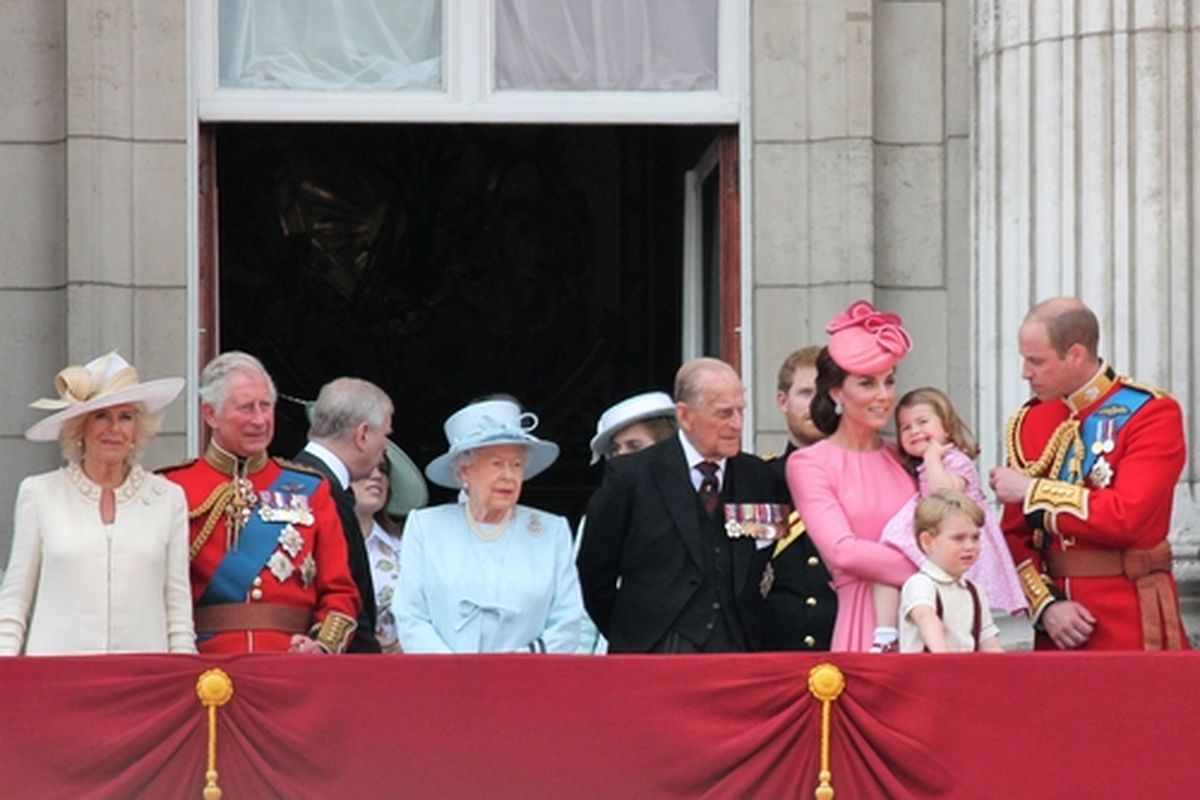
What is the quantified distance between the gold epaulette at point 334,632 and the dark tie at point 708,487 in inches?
44.9

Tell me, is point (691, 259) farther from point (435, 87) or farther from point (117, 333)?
point (117, 333)

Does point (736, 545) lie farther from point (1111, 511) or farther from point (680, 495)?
point (1111, 511)

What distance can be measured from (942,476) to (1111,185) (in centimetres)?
245

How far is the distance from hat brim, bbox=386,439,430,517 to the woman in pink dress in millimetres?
2156

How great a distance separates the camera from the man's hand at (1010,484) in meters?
9.64

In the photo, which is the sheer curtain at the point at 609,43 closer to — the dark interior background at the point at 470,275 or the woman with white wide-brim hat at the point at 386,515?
the woman with white wide-brim hat at the point at 386,515

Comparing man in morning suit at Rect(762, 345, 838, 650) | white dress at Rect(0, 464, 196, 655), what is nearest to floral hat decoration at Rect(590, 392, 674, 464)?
man in morning suit at Rect(762, 345, 838, 650)

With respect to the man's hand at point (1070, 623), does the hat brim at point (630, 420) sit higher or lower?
higher

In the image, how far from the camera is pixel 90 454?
30.1 feet

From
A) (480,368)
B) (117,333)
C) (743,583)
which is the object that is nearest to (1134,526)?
(743,583)

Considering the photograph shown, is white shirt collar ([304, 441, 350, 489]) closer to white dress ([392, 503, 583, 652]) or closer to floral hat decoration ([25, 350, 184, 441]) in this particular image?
white dress ([392, 503, 583, 652])

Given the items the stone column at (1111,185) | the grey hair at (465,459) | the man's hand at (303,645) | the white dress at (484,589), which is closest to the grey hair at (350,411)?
the grey hair at (465,459)

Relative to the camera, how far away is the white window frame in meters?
12.0

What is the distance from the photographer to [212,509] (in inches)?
371
